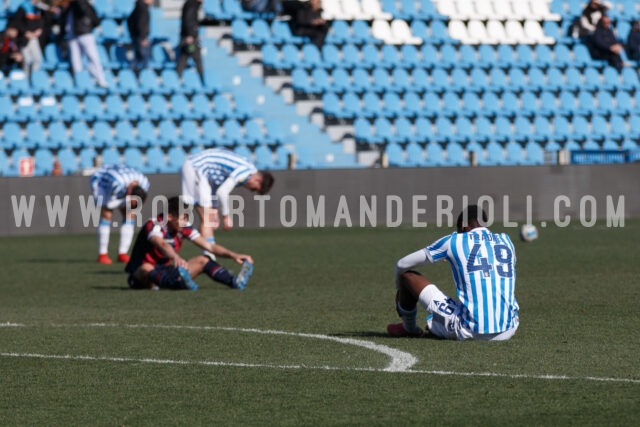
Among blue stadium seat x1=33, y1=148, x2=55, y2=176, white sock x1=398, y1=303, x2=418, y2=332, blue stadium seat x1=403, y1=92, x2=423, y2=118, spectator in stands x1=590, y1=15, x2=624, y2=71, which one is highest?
spectator in stands x1=590, y1=15, x2=624, y2=71

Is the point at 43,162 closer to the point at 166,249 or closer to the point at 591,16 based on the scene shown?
the point at 166,249

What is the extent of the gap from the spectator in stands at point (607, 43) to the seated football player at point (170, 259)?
22854 mm

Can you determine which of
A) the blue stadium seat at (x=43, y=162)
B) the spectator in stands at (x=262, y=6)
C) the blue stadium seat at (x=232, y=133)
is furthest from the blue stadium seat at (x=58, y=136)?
the spectator in stands at (x=262, y=6)

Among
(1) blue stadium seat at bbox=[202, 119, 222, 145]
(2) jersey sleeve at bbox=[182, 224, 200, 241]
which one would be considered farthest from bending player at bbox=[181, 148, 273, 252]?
(1) blue stadium seat at bbox=[202, 119, 222, 145]

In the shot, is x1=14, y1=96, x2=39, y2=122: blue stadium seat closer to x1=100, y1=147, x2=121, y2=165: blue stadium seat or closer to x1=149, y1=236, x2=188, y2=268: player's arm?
x1=100, y1=147, x2=121, y2=165: blue stadium seat

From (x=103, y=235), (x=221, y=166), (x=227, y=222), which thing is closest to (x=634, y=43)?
(x=103, y=235)

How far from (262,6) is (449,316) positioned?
78.4 ft

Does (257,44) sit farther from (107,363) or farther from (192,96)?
(107,363)

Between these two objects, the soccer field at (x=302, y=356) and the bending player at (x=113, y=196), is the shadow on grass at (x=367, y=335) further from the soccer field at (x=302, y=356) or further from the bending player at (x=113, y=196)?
the bending player at (x=113, y=196)

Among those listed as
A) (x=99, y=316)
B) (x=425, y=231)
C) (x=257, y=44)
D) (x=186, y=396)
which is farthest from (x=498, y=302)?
(x=257, y=44)

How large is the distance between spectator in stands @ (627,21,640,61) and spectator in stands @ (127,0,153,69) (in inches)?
548

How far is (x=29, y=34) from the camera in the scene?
1115 inches

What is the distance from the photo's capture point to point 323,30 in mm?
32812

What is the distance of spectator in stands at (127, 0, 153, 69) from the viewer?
29.1 meters
